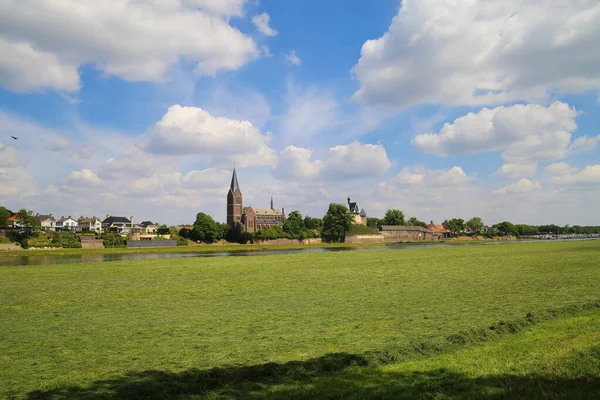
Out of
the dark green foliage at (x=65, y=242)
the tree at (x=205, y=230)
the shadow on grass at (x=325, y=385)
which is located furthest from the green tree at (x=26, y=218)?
the shadow on grass at (x=325, y=385)

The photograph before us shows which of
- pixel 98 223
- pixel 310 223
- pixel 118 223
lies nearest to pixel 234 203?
pixel 310 223

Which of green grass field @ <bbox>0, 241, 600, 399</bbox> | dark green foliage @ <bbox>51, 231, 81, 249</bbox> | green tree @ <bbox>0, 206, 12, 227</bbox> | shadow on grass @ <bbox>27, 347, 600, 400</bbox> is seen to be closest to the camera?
shadow on grass @ <bbox>27, 347, 600, 400</bbox>

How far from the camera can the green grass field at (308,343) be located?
28.6ft

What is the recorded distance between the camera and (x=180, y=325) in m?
15.3

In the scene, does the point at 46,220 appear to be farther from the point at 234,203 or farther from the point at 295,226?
the point at 295,226

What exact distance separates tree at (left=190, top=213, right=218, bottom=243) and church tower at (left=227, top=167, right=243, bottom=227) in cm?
3474

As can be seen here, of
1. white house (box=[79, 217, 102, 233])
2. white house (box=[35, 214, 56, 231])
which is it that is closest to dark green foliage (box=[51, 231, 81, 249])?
white house (box=[79, 217, 102, 233])

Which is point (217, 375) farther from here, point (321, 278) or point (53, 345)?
point (321, 278)

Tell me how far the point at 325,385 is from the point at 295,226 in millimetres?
148169

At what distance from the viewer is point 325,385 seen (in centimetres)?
886

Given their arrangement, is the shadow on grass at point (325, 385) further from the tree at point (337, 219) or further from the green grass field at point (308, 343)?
the tree at point (337, 219)

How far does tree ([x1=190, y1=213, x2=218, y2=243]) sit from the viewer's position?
136250mm

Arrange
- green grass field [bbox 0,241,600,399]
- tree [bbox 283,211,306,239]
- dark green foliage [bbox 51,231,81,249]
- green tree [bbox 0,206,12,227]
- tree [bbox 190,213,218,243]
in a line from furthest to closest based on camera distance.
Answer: tree [bbox 283,211,306,239] < tree [bbox 190,213,218,243] < green tree [bbox 0,206,12,227] < dark green foliage [bbox 51,231,81,249] < green grass field [bbox 0,241,600,399]

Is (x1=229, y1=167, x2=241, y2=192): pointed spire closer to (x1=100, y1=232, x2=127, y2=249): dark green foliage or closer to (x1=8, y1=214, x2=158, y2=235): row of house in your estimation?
(x1=8, y1=214, x2=158, y2=235): row of house
